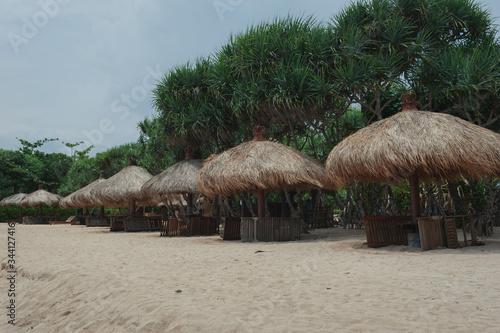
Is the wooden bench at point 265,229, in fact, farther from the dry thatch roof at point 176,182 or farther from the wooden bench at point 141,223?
the wooden bench at point 141,223

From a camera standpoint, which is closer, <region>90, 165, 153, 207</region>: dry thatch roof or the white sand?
the white sand

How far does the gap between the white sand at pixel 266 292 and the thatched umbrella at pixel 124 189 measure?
9054mm

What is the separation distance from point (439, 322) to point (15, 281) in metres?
6.56

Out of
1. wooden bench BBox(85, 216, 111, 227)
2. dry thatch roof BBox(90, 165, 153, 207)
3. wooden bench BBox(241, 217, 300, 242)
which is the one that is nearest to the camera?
wooden bench BBox(241, 217, 300, 242)

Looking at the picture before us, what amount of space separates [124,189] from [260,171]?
9.12 m

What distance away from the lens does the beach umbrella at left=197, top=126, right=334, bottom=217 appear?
10.0 metres

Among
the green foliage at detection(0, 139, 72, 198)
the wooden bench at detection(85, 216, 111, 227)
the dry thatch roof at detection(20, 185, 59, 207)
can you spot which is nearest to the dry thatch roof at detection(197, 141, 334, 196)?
the wooden bench at detection(85, 216, 111, 227)

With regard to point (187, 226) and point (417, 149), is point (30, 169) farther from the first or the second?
point (417, 149)

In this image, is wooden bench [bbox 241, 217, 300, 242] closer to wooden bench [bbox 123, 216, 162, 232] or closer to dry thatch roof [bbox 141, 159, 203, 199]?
dry thatch roof [bbox 141, 159, 203, 199]

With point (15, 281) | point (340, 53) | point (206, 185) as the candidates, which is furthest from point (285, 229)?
point (15, 281)

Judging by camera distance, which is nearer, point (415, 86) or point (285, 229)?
point (285, 229)

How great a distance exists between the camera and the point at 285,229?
10812 millimetres

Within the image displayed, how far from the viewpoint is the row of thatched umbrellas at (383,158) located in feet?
24.4

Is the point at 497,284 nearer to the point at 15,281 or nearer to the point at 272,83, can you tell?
the point at 15,281
